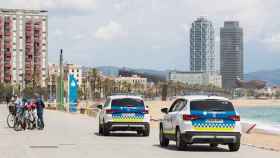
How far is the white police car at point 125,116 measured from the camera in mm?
29612

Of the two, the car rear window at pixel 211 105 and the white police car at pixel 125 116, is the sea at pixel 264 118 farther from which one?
the car rear window at pixel 211 105

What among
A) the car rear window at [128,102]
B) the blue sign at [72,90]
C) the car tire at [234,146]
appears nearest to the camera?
the car tire at [234,146]

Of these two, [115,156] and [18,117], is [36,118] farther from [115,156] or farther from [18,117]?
[115,156]

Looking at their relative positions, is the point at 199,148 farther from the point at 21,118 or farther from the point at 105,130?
the point at 21,118

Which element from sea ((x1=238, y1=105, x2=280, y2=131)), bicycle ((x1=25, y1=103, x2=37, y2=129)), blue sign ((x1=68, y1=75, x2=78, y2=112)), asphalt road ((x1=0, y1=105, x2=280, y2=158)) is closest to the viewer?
asphalt road ((x1=0, y1=105, x2=280, y2=158))

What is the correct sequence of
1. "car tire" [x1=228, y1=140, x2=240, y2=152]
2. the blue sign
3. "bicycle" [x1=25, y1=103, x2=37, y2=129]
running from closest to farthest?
"car tire" [x1=228, y1=140, x2=240, y2=152] → "bicycle" [x1=25, y1=103, x2=37, y2=129] → the blue sign

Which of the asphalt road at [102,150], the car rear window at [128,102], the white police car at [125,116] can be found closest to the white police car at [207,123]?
the asphalt road at [102,150]

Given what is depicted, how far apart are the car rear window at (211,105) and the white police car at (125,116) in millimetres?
8101

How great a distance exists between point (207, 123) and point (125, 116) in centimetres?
860

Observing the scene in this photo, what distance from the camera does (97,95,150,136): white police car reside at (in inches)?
1166

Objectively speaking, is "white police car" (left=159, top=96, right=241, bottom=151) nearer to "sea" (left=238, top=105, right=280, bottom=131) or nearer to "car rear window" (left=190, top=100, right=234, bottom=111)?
"car rear window" (left=190, top=100, right=234, bottom=111)

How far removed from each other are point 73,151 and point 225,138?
14.1 ft

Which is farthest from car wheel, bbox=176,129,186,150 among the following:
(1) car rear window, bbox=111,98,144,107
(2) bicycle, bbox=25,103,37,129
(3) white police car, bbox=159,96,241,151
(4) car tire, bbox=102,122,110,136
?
(2) bicycle, bbox=25,103,37,129

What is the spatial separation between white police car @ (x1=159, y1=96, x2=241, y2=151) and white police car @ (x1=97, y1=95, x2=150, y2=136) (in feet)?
25.0
